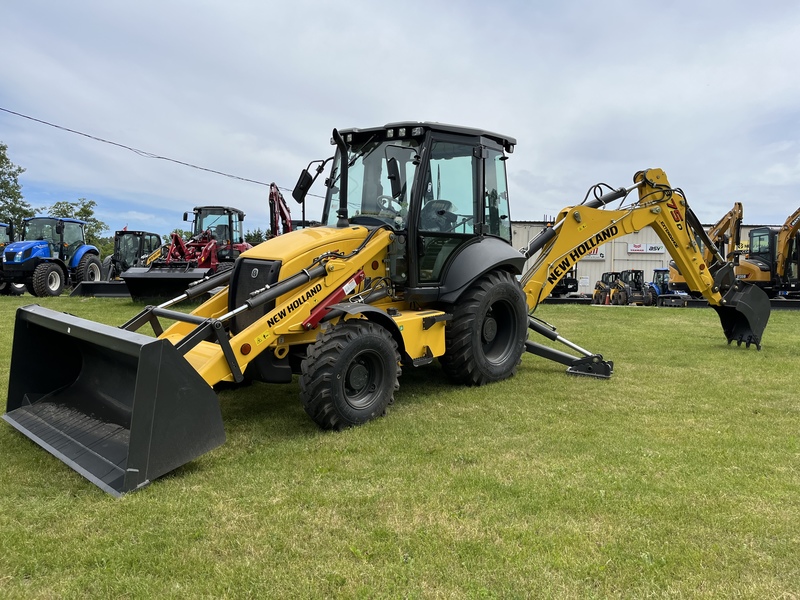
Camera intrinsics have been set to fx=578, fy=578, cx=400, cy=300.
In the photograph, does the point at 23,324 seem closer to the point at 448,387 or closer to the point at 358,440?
the point at 358,440

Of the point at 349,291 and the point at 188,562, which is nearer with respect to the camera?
the point at 188,562

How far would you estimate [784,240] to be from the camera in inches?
704

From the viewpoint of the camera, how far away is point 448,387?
6.28m

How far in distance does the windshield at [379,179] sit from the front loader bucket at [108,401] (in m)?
2.69

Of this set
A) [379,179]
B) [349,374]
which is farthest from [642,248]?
[349,374]

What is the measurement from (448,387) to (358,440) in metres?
2.07

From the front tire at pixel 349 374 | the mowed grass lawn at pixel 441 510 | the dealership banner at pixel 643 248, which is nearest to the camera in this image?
the mowed grass lawn at pixel 441 510

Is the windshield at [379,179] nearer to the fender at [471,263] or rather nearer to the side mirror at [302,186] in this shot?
the side mirror at [302,186]

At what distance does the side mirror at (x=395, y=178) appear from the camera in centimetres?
580

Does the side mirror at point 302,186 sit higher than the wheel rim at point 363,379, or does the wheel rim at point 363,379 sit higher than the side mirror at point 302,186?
the side mirror at point 302,186

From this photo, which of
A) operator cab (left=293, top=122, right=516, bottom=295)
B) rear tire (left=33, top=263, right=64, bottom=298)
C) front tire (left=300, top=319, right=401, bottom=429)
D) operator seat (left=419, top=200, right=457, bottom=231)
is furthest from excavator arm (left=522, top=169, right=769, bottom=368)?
rear tire (left=33, top=263, right=64, bottom=298)

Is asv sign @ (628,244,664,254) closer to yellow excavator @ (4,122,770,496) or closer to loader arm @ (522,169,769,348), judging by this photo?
loader arm @ (522,169,769,348)

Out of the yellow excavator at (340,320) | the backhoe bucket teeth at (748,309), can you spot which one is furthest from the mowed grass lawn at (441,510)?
the backhoe bucket teeth at (748,309)

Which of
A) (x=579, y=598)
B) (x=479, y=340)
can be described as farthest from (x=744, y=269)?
(x=579, y=598)
